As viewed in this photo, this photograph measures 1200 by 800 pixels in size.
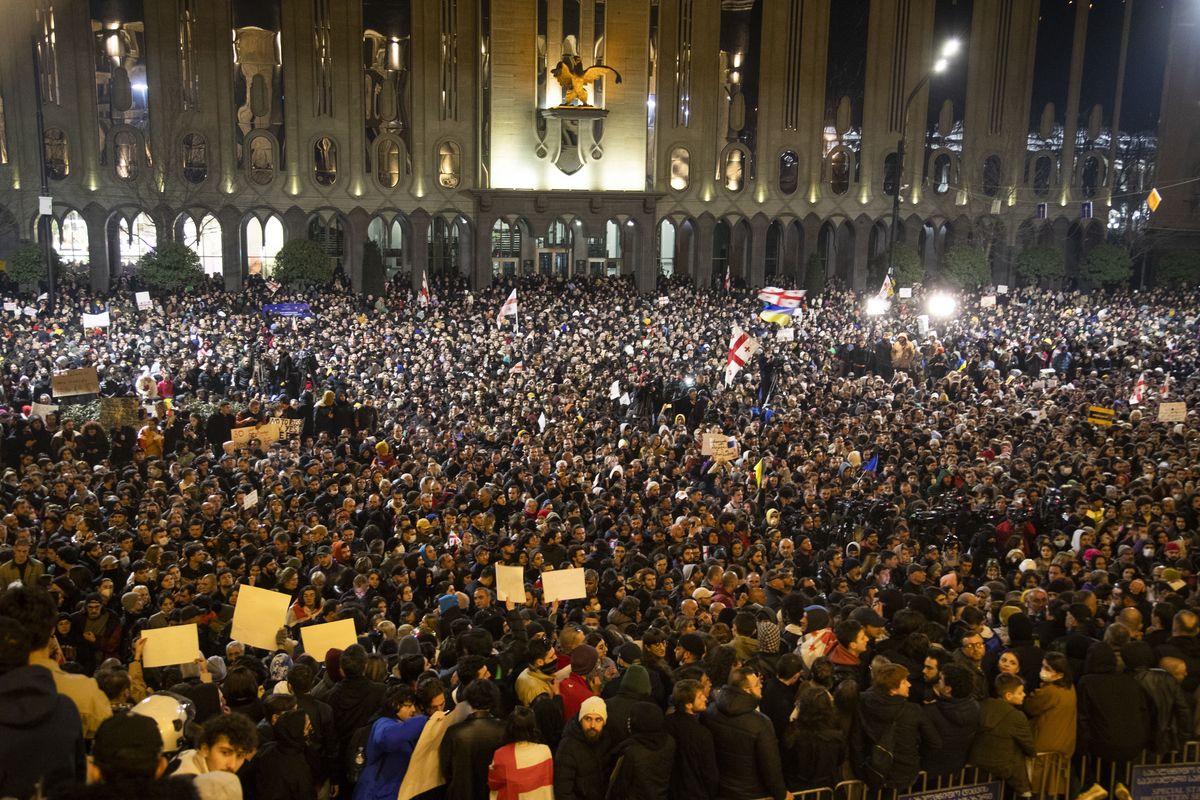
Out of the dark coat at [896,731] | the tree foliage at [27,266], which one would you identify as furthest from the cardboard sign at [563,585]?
the tree foliage at [27,266]

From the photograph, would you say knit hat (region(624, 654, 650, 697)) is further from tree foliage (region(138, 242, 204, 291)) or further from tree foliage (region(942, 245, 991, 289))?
tree foliage (region(942, 245, 991, 289))

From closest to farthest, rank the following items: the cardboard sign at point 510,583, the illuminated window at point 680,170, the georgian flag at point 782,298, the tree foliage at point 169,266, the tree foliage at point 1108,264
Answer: the cardboard sign at point 510,583, the georgian flag at point 782,298, the tree foliage at point 169,266, the illuminated window at point 680,170, the tree foliage at point 1108,264

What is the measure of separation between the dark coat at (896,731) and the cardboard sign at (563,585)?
3.98 meters

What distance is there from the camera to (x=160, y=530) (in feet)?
36.4

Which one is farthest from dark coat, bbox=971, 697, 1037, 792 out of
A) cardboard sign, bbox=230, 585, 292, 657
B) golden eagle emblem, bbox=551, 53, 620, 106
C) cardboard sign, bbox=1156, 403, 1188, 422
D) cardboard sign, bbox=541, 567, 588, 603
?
golden eagle emblem, bbox=551, 53, 620, 106

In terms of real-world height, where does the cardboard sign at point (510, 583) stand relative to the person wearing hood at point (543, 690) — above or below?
below

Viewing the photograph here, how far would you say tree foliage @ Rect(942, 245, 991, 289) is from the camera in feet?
157

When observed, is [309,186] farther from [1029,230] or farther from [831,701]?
[831,701]

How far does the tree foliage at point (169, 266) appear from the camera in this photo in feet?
123

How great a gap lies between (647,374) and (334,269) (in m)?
23.6

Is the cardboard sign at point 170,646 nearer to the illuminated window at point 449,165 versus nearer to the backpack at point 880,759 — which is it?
the backpack at point 880,759

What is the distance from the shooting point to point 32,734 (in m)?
4.55

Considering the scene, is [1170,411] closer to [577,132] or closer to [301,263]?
[301,263]

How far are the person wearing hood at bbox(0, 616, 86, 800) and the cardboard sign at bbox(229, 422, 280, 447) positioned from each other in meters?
12.0
